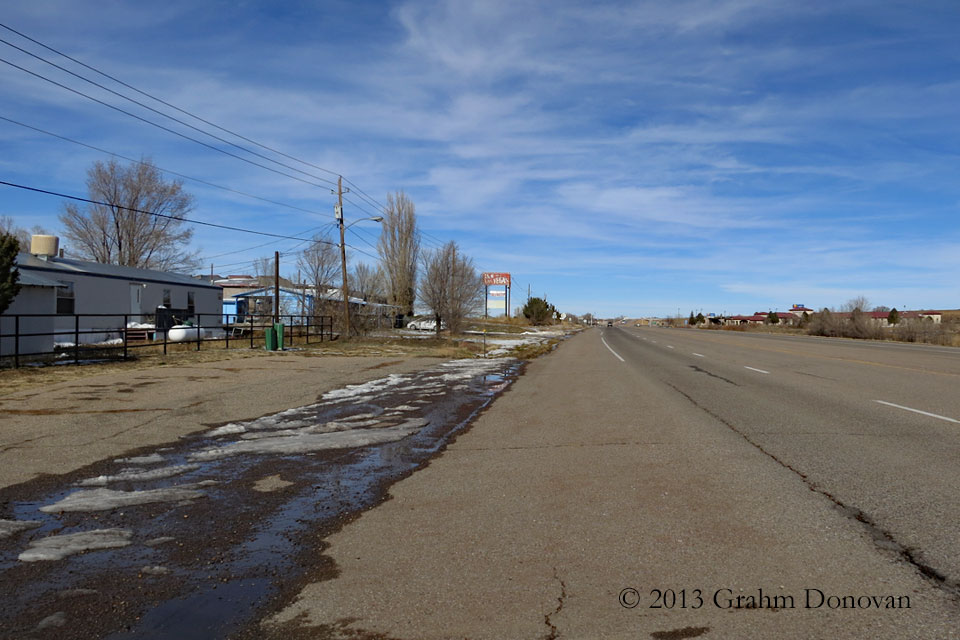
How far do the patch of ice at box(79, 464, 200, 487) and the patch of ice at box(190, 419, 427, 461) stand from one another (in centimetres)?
47

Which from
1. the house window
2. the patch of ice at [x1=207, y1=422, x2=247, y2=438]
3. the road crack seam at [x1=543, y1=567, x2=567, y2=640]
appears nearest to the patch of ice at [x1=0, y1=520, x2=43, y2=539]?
the patch of ice at [x1=207, y1=422, x2=247, y2=438]

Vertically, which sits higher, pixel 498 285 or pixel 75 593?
pixel 498 285

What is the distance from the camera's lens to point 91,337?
30.1 metres

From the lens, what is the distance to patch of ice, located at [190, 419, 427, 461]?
8336 mm

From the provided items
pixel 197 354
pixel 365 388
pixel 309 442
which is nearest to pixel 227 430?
pixel 309 442

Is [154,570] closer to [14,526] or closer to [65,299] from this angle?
[14,526]

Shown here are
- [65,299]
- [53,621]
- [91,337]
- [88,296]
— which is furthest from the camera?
[88,296]

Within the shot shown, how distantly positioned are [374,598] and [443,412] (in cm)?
808

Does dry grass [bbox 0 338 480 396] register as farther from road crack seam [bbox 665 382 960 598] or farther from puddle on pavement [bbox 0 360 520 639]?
road crack seam [bbox 665 382 960 598]

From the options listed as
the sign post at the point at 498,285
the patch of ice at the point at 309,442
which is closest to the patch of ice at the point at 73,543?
the patch of ice at the point at 309,442

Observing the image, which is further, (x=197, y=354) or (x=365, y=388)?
(x=197, y=354)

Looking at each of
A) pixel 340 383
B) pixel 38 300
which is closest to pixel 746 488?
pixel 340 383

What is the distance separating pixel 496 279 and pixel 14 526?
120 m

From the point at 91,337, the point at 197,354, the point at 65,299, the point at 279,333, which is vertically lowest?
the point at 197,354
